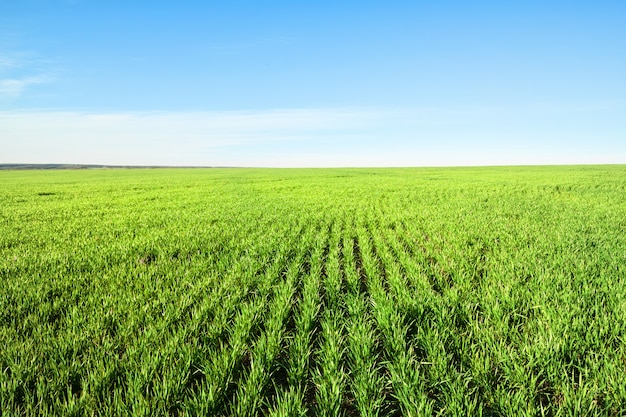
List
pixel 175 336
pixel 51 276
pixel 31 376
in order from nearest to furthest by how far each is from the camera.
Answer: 1. pixel 31 376
2. pixel 175 336
3. pixel 51 276

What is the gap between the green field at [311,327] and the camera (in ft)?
8.61

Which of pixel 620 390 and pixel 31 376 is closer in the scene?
pixel 620 390

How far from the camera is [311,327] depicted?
393 cm

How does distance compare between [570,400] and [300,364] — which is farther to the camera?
[300,364]

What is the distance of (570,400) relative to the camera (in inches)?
97.7

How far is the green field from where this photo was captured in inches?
103

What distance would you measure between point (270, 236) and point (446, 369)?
21.1 feet

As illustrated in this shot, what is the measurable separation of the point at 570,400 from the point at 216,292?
4.20m

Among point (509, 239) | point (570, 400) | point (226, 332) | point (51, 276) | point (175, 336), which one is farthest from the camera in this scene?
point (509, 239)

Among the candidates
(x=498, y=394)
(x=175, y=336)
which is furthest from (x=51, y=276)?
(x=498, y=394)

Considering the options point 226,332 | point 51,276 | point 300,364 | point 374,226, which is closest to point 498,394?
point 300,364

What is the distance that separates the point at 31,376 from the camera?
9.40ft

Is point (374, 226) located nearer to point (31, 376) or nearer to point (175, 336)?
point (175, 336)

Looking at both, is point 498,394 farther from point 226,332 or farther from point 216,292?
point 216,292
